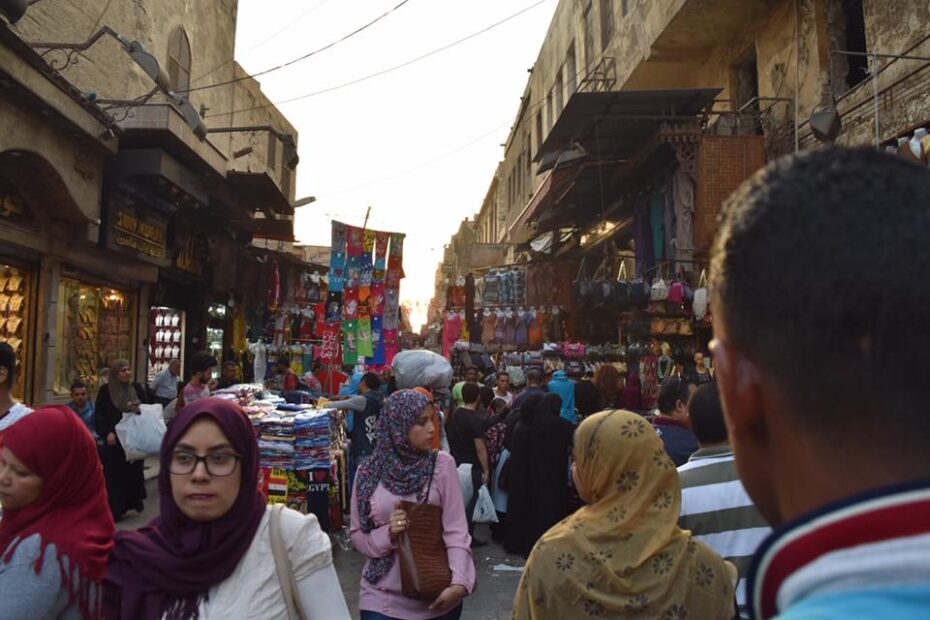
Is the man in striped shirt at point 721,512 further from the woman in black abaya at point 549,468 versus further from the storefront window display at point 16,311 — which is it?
the storefront window display at point 16,311

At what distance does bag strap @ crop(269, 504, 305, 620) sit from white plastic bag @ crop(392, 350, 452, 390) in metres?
3.72

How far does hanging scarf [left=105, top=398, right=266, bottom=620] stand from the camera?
1.87 meters

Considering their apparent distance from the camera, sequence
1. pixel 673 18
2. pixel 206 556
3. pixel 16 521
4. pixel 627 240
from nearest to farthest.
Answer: pixel 206 556
pixel 16 521
pixel 673 18
pixel 627 240

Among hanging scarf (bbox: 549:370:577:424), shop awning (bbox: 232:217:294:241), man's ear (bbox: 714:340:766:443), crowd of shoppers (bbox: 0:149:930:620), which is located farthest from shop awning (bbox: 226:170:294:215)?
man's ear (bbox: 714:340:766:443)

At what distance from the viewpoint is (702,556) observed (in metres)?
2.14

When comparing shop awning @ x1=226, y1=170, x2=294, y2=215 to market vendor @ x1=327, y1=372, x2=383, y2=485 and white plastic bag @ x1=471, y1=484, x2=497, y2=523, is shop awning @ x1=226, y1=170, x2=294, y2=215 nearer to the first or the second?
market vendor @ x1=327, y1=372, x2=383, y2=485

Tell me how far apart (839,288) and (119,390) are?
26.9 feet

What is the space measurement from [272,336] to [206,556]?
1742 centimetres

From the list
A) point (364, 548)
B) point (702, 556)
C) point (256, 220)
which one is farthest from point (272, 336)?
point (702, 556)

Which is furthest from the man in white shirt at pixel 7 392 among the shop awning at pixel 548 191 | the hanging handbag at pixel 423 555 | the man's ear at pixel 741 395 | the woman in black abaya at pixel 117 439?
the shop awning at pixel 548 191

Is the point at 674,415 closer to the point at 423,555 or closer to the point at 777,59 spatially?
the point at 423,555

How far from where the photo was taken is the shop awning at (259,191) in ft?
43.4

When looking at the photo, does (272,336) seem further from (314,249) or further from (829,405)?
(314,249)

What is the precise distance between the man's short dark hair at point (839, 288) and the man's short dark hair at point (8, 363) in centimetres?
401
